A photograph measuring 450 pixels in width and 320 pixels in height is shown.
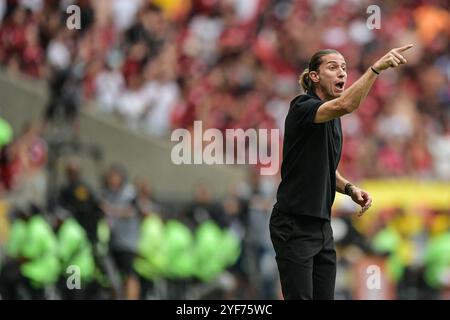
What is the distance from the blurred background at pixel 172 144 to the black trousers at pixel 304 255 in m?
5.42

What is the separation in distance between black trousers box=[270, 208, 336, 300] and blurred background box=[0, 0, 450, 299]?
17.8 ft

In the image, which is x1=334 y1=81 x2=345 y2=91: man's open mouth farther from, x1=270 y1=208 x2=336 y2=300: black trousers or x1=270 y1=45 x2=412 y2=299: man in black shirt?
x1=270 y1=208 x2=336 y2=300: black trousers

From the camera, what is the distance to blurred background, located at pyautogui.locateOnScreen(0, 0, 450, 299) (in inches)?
460

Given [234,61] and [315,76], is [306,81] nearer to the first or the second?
[315,76]

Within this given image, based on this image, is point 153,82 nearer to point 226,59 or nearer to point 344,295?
point 226,59

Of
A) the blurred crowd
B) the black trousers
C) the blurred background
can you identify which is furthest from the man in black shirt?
the blurred crowd

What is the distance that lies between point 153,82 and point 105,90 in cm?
59

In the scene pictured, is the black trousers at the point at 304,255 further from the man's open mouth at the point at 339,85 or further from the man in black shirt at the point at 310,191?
the man's open mouth at the point at 339,85

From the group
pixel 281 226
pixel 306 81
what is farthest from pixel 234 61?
pixel 281 226

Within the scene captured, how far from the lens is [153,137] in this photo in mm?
12898

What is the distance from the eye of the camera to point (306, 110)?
529cm

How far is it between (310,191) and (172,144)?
7.45 metres
